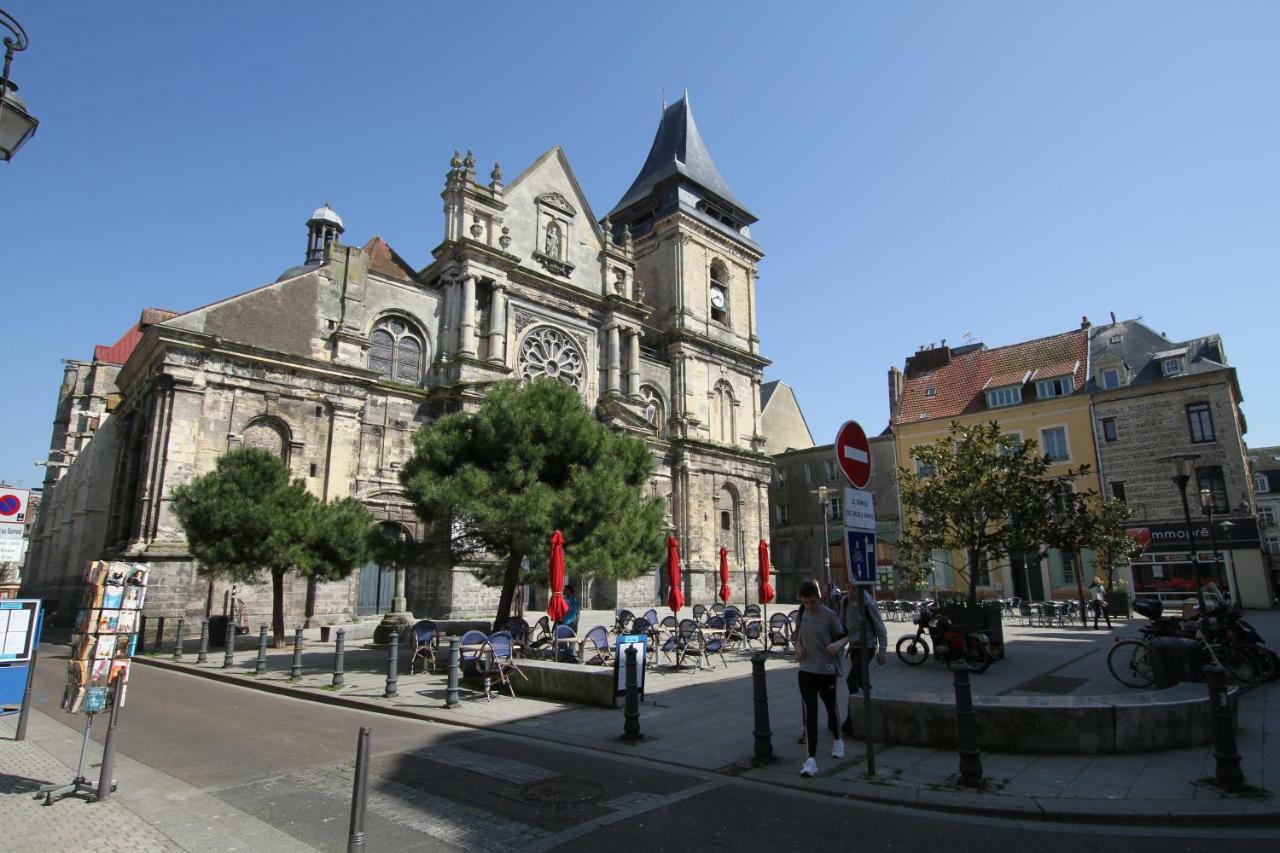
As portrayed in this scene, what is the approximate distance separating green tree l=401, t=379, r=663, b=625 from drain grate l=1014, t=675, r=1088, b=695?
7.30m

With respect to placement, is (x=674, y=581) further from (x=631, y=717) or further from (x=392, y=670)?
(x=631, y=717)

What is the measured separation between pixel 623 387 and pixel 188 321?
18611 millimetres

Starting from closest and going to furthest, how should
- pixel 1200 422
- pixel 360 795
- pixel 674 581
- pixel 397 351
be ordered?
pixel 360 795 < pixel 674 581 < pixel 397 351 < pixel 1200 422

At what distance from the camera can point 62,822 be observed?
17.2 feet

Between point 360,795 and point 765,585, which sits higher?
point 765,585

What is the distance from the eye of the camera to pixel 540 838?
15.7 feet

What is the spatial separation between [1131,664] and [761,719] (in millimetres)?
6548

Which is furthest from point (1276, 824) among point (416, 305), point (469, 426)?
point (416, 305)

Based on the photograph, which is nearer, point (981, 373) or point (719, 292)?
point (981, 373)

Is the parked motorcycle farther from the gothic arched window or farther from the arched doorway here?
the gothic arched window

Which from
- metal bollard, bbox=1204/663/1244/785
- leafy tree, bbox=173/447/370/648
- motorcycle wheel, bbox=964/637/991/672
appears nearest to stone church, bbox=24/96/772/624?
leafy tree, bbox=173/447/370/648

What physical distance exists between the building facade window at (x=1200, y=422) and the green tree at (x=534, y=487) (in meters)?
25.9

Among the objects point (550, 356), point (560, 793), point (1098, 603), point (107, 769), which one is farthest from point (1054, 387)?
point (107, 769)

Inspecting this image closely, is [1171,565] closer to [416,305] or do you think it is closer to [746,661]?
[746,661]
